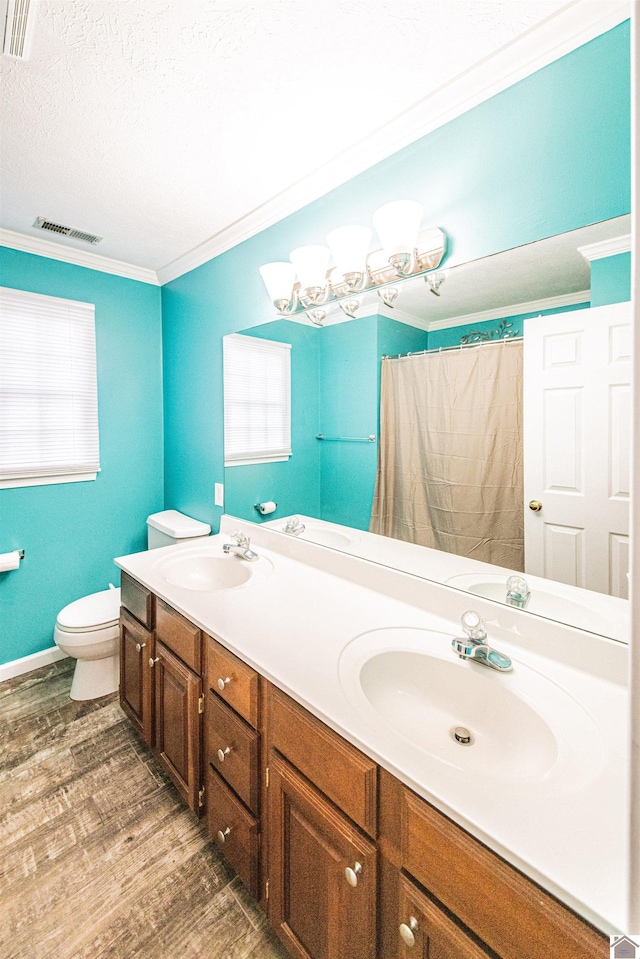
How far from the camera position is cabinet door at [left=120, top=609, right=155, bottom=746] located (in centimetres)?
166

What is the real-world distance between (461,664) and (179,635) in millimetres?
938

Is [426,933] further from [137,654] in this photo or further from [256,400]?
[256,400]

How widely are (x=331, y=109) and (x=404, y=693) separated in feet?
5.79

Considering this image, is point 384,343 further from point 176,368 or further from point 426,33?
point 176,368

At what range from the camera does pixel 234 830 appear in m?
1.19

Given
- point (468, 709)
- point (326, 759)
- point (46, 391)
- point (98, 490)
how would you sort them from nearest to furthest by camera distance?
point (326, 759), point (468, 709), point (46, 391), point (98, 490)

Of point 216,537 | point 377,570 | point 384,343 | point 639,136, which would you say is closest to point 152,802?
point 216,537

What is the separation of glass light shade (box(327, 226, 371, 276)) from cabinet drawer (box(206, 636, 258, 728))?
1.35 m

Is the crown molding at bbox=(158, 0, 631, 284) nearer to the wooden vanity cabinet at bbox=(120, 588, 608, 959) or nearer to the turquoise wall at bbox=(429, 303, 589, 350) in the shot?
the turquoise wall at bbox=(429, 303, 589, 350)

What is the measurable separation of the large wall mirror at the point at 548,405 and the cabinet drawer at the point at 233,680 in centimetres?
60

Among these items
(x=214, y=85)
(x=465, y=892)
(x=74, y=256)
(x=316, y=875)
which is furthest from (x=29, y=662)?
(x=214, y=85)

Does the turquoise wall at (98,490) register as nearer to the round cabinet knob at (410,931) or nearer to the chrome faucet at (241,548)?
the chrome faucet at (241,548)

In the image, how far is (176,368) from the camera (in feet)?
8.73

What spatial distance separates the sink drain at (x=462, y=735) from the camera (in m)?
0.94
